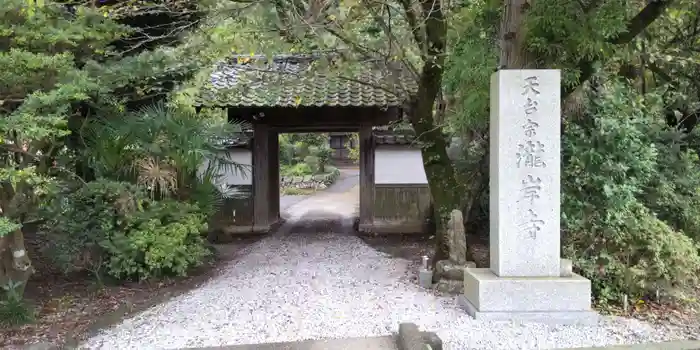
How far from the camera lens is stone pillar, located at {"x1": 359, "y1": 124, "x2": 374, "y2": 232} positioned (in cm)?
1010

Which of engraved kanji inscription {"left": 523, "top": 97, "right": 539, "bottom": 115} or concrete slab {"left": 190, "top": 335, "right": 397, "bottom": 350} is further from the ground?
engraved kanji inscription {"left": 523, "top": 97, "right": 539, "bottom": 115}

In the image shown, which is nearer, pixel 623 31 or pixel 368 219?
pixel 623 31

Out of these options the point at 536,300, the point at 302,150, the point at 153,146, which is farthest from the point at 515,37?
the point at 302,150

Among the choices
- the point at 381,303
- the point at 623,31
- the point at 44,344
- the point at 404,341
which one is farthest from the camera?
the point at 381,303

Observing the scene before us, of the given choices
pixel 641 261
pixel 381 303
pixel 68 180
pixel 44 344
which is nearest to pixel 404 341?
pixel 381 303

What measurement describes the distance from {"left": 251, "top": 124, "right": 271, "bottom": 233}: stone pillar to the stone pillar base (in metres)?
6.69

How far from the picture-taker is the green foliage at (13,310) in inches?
178

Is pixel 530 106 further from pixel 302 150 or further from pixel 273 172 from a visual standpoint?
pixel 302 150

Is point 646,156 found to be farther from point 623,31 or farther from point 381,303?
point 381,303

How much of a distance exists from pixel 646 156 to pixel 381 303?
11.1ft

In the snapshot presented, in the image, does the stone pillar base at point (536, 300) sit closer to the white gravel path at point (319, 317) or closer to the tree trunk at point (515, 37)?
the white gravel path at point (319, 317)

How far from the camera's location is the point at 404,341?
3.79 meters

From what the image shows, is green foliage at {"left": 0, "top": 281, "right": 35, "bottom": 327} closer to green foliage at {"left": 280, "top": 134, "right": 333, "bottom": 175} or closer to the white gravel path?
the white gravel path

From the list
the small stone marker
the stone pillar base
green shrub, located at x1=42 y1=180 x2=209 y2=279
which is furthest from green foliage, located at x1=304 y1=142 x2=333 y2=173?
the stone pillar base
